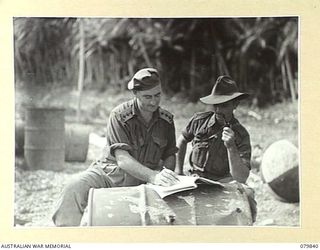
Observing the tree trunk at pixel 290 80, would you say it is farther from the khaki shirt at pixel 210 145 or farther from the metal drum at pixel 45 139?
the metal drum at pixel 45 139

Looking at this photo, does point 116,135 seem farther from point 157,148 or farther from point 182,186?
point 182,186

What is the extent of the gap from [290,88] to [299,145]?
19 cm

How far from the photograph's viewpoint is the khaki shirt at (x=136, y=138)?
192cm

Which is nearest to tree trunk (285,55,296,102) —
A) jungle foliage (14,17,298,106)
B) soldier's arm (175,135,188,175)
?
jungle foliage (14,17,298,106)

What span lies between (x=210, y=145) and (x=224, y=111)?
0.12m

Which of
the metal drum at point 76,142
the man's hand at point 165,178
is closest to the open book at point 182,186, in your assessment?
the man's hand at point 165,178

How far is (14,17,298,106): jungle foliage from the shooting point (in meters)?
1.96

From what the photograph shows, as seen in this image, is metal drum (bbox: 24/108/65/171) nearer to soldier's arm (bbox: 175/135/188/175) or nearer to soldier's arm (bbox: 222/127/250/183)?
soldier's arm (bbox: 175/135/188/175)

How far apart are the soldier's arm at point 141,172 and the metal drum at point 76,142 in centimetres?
12

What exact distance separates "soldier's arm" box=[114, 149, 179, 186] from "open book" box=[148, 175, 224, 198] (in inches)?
0.6

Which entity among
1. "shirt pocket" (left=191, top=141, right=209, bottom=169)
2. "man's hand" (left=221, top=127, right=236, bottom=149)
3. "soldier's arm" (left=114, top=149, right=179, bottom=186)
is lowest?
"soldier's arm" (left=114, top=149, right=179, bottom=186)

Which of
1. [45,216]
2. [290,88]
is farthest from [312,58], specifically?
[45,216]

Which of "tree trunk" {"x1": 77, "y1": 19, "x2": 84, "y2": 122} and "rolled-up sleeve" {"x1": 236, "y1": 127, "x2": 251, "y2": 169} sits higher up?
"tree trunk" {"x1": 77, "y1": 19, "x2": 84, "y2": 122}

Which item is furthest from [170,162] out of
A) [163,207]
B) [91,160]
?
[91,160]
